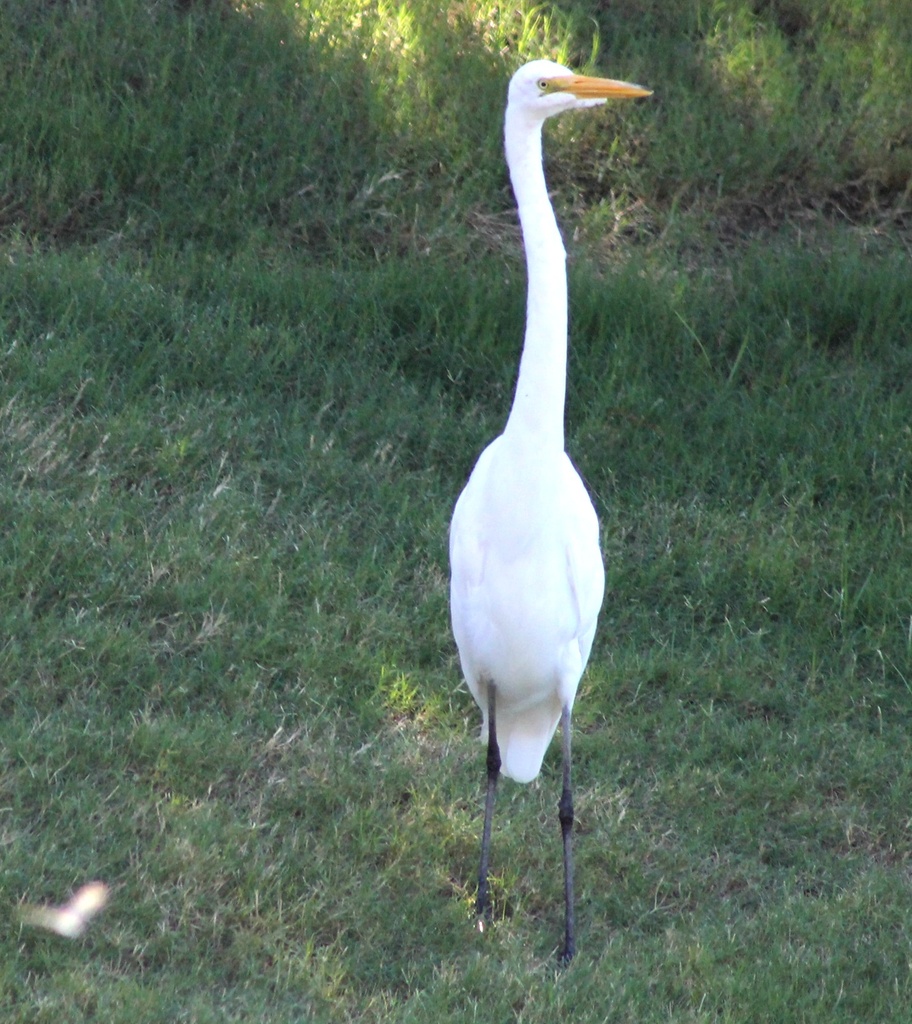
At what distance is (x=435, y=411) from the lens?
6.00 m

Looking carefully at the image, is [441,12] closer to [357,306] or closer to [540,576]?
[357,306]

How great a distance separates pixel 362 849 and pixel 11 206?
389cm

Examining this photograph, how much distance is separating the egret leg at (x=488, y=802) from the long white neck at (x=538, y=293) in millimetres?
843

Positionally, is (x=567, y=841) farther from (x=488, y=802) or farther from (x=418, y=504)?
(x=418, y=504)

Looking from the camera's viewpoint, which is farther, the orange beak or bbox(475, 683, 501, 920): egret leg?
bbox(475, 683, 501, 920): egret leg

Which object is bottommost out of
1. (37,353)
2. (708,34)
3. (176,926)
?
(176,926)

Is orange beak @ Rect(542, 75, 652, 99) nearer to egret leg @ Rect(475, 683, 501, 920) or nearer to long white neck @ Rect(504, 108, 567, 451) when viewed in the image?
long white neck @ Rect(504, 108, 567, 451)

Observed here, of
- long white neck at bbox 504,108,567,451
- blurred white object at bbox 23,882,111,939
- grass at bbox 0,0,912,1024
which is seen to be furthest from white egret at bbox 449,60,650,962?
blurred white object at bbox 23,882,111,939

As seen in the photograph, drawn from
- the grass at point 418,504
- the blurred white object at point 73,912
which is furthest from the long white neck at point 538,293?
the blurred white object at point 73,912

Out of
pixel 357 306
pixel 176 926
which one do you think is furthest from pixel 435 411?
pixel 176 926

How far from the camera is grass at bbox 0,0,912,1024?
3844 millimetres

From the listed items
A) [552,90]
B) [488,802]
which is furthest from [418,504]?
[552,90]

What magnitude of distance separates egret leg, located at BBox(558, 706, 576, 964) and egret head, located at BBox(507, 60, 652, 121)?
161 cm

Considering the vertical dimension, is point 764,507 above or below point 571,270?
below
